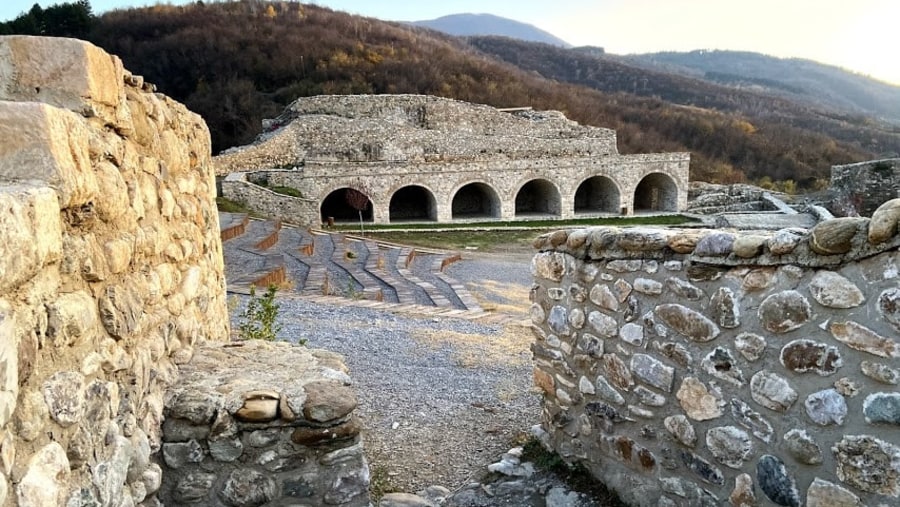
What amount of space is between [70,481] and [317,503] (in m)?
1.06

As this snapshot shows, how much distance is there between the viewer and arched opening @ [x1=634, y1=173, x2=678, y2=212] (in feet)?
81.8

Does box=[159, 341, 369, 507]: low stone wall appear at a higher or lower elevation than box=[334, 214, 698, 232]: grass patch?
higher

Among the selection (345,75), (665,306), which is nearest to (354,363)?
(665,306)

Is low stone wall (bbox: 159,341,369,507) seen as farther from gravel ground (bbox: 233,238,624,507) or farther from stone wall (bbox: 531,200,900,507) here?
stone wall (bbox: 531,200,900,507)

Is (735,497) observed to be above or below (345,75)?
below

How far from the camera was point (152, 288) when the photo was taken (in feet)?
6.93

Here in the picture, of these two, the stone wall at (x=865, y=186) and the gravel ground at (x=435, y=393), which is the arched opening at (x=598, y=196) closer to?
the stone wall at (x=865, y=186)

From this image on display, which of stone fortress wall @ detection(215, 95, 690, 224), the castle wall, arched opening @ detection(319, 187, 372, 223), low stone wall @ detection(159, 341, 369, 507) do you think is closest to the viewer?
low stone wall @ detection(159, 341, 369, 507)

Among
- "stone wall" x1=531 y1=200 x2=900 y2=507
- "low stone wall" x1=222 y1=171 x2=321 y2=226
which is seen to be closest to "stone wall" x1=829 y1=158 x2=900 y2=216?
"low stone wall" x1=222 y1=171 x2=321 y2=226

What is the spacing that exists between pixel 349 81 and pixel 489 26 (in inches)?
4944

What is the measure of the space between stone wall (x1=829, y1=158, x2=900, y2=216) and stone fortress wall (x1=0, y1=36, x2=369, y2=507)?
19.2m

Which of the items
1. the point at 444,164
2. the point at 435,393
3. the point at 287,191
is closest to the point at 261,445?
the point at 435,393

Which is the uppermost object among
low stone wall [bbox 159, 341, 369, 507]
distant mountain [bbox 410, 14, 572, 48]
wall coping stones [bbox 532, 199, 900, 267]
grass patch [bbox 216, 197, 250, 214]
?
distant mountain [bbox 410, 14, 572, 48]

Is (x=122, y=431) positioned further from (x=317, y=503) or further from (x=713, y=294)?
(x=713, y=294)
